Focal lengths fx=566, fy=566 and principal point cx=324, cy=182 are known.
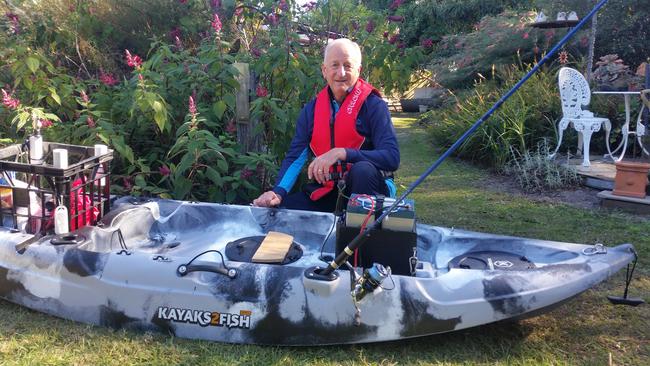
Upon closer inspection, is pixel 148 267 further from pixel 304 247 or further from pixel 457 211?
pixel 457 211

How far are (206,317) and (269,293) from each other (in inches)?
12.5

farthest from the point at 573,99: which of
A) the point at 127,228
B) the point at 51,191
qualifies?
the point at 51,191

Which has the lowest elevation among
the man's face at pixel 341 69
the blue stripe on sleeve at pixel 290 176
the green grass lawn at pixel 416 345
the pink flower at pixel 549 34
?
the green grass lawn at pixel 416 345

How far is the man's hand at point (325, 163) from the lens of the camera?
3.19 m

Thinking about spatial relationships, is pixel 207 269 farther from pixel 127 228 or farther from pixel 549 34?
pixel 549 34

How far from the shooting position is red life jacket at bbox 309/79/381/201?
11.4ft

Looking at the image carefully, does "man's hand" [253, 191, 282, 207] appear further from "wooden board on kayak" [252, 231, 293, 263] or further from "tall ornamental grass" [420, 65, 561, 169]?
"tall ornamental grass" [420, 65, 561, 169]

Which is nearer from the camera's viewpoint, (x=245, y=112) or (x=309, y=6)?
(x=245, y=112)

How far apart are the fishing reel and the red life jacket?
1088 millimetres

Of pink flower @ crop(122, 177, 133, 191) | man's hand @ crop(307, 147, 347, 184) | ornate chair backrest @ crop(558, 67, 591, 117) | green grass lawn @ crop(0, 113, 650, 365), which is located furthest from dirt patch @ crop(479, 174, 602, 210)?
pink flower @ crop(122, 177, 133, 191)

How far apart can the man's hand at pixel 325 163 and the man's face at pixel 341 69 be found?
45 cm

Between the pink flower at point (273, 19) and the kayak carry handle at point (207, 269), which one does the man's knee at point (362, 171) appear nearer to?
the kayak carry handle at point (207, 269)

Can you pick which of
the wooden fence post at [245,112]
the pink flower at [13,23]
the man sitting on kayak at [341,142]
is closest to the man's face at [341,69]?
the man sitting on kayak at [341,142]

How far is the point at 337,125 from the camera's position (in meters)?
3.47
